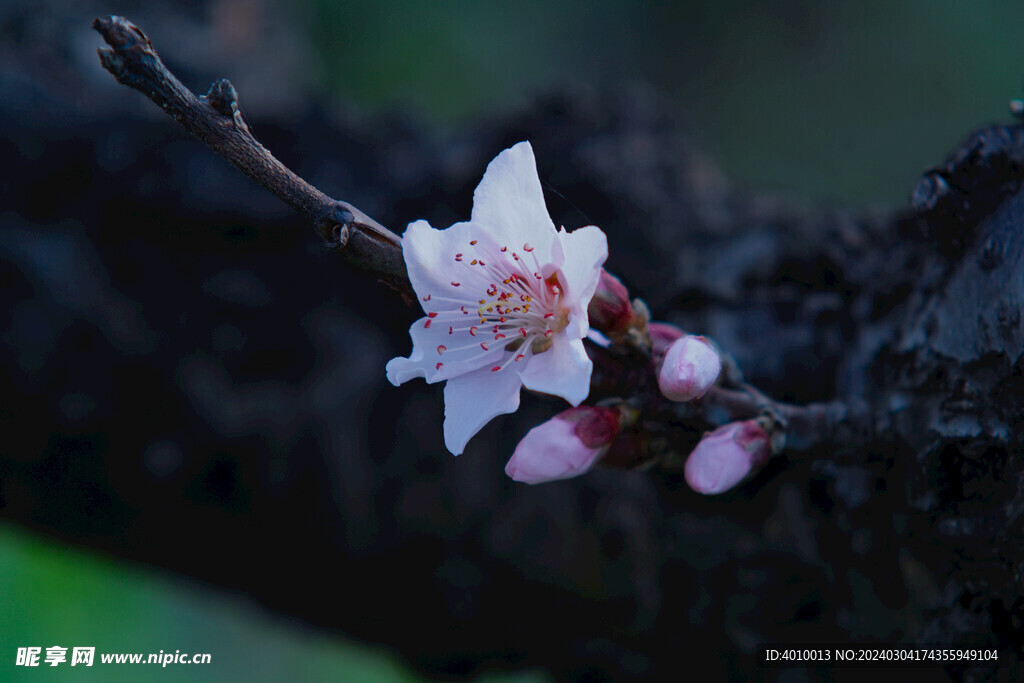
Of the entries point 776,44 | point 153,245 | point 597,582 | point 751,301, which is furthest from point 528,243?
point 776,44

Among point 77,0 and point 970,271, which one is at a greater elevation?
point 77,0

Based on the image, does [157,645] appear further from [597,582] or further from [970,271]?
[970,271]

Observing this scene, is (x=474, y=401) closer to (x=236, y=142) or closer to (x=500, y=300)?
(x=500, y=300)

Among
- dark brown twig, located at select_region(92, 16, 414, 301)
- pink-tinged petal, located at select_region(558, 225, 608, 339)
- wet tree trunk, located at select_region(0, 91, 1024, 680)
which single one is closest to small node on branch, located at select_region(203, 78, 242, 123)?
dark brown twig, located at select_region(92, 16, 414, 301)

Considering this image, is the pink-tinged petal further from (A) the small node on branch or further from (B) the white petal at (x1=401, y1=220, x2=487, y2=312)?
(A) the small node on branch

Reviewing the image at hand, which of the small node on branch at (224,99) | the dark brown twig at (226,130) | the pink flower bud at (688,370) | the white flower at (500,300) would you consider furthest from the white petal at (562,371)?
the small node on branch at (224,99)

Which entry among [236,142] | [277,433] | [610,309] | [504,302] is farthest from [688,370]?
[277,433]
